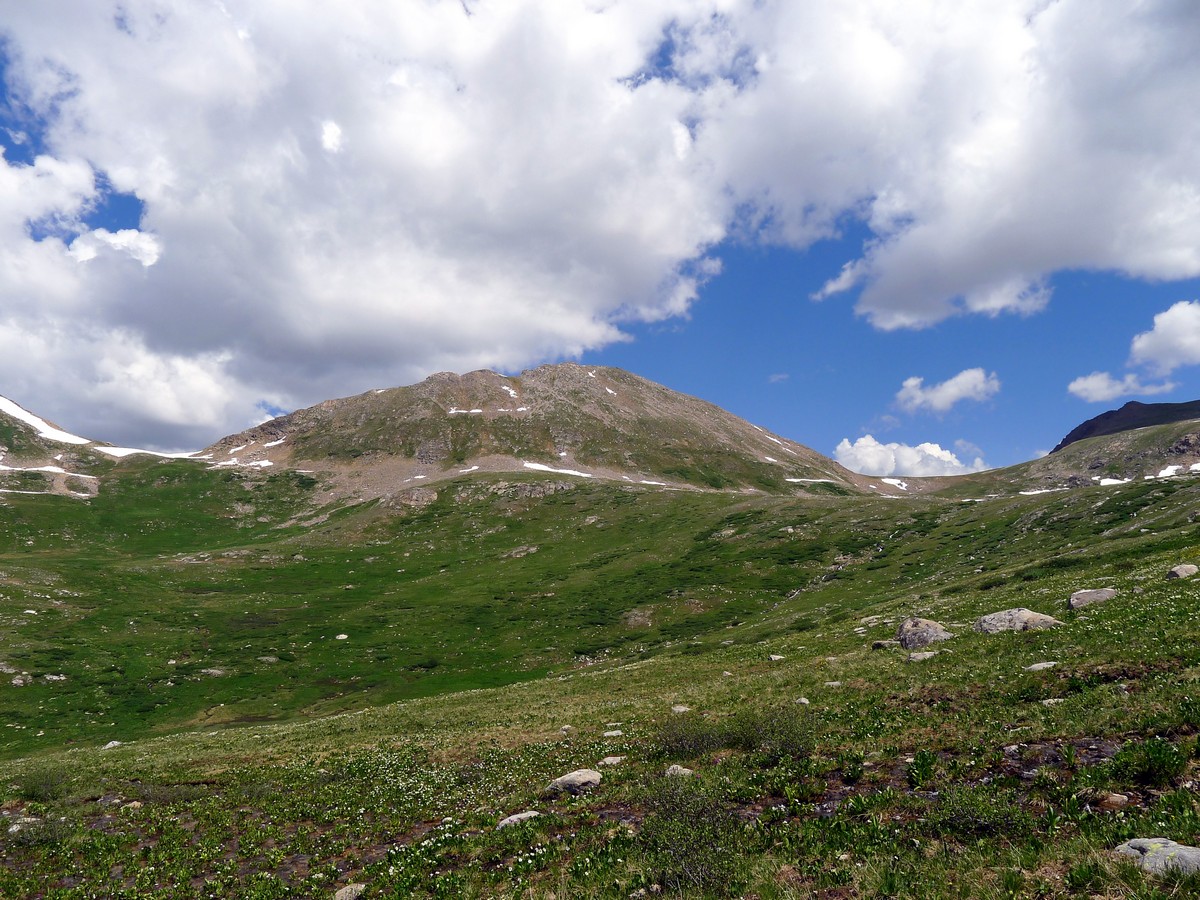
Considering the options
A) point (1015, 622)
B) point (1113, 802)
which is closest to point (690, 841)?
point (1113, 802)

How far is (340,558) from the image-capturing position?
5655 inches

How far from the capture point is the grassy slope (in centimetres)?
984

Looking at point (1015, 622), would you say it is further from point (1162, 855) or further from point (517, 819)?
point (517, 819)

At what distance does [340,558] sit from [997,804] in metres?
154

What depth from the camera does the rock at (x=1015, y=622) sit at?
2605 cm

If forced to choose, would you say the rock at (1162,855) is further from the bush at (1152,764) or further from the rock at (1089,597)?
the rock at (1089,597)

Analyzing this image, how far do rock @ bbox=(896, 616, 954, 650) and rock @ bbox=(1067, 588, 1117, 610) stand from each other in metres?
6.22

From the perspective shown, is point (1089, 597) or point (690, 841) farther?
point (1089, 597)

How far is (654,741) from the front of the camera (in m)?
20.9

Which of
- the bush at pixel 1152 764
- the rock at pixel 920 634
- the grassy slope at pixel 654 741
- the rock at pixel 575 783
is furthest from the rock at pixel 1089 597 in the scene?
the rock at pixel 575 783

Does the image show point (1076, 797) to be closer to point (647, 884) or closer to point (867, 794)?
point (867, 794)

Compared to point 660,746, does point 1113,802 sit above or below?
above

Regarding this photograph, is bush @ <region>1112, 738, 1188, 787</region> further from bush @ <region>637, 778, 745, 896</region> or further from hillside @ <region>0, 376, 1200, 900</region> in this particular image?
bush @ <region>637, 778, 745, 896</region>

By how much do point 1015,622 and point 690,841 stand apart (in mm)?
24946
